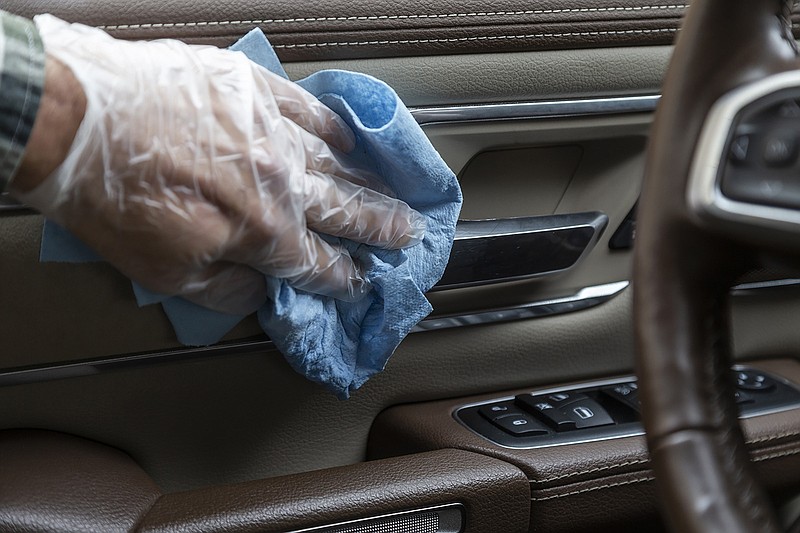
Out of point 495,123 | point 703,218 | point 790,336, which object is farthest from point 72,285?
point 790,336

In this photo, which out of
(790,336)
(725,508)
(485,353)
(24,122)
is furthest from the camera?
(790,336)

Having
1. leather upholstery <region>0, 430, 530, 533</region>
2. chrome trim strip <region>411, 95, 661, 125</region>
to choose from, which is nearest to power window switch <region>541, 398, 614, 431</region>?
leather upholstery <region>0, 430, 530, 533</region>

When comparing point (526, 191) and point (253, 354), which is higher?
point (526, 191)

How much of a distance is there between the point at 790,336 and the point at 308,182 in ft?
2.40

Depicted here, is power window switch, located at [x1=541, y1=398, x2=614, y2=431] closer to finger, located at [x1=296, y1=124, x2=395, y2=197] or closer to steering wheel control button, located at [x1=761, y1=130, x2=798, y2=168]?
finger, located at [x1=296, y1=124, x2=395, y2=197]

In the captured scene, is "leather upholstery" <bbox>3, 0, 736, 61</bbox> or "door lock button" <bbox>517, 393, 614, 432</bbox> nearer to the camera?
"leather upholstery" <bbox>3, 0, 736, 61</bbox>

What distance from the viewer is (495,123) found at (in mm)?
962

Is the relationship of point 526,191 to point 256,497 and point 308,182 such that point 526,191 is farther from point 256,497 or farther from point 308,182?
point 256,497

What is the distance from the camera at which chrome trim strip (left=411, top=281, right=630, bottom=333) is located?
3.33 ft

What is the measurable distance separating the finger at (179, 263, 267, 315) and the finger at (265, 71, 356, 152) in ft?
0.45

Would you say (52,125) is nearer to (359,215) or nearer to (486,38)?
(359,215)

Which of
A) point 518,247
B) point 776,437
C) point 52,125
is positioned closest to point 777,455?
point 776,437

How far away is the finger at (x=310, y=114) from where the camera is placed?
0.80m

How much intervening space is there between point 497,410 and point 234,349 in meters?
0.30
